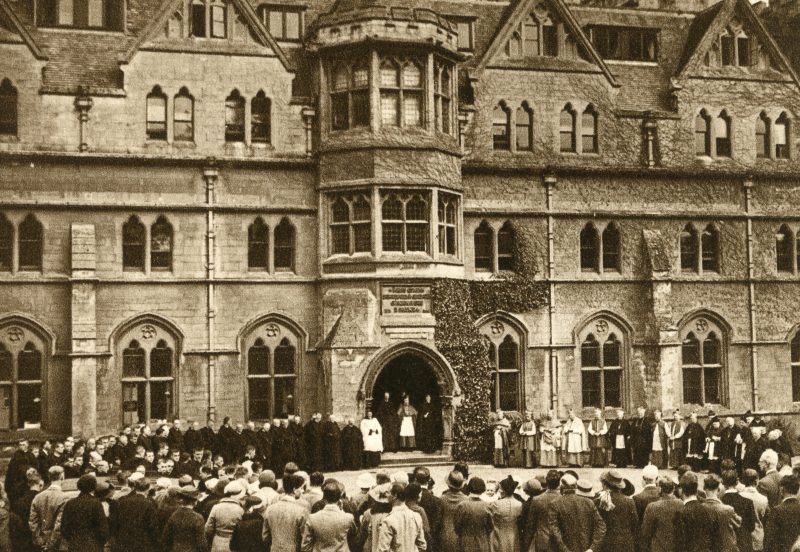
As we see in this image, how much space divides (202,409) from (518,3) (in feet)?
55.2

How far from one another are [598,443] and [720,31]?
15.9 m

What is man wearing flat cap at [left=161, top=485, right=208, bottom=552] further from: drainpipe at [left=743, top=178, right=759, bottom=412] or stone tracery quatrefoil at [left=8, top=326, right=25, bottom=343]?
drainpipe at [left=743, top=178, right=759, bottom=412]

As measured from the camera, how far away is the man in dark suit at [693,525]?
41.5ft

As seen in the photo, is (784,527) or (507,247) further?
(507,247)

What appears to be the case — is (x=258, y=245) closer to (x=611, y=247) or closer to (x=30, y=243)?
(x=30, y=243)

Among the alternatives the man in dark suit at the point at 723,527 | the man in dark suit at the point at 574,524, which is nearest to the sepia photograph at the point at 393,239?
the man in dark suit at the point at 723,527

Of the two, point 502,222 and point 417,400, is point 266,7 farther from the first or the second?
point 417,400

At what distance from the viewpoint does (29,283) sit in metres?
29.3

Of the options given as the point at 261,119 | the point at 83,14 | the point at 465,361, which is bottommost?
the point at 465,361

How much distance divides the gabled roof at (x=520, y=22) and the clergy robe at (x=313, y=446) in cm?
1308

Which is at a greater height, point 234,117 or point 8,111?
point 234,117

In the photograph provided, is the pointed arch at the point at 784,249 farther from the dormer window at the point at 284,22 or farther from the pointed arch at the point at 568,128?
the dormer window at the point at 284,22

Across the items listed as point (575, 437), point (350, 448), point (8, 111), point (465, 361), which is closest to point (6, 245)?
point (8, 111)

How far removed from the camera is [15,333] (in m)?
29.2
